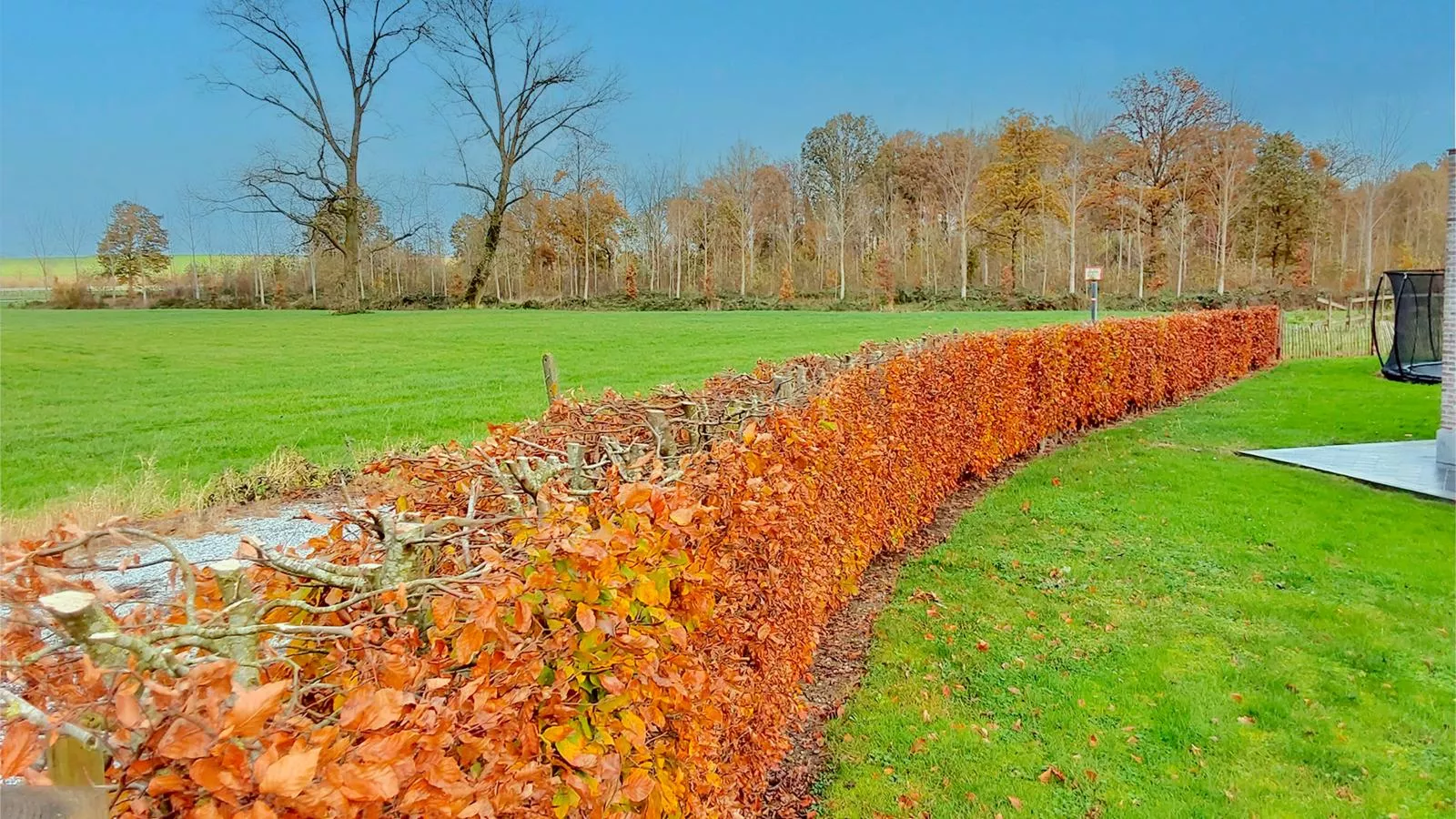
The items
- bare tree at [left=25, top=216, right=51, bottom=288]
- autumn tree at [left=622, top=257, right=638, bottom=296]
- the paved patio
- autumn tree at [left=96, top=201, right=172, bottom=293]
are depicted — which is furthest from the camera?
autumn tree at [left=622, top=257, right=638, bottom=296]

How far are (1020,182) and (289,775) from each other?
4311 cm

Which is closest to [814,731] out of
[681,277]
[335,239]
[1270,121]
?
[335,239]

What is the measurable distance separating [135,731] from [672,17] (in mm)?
17968

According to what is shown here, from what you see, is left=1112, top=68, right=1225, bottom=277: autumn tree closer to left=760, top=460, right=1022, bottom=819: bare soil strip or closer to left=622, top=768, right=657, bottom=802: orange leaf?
left=760, top=460, right=1022, bottom=819: bare soil strip

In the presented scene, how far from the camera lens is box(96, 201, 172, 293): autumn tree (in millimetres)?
14086

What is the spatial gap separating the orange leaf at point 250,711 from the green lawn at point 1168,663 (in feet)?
7.60

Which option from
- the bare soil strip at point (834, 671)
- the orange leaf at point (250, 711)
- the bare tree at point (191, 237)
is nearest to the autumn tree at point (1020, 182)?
the bare tree at point (191, 237)

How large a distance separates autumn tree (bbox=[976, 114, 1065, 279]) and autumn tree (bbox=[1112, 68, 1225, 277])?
3.37m

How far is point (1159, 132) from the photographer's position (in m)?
37.7

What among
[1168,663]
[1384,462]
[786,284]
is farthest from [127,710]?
[786,284]

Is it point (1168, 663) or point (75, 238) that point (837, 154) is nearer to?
point (75, 238)

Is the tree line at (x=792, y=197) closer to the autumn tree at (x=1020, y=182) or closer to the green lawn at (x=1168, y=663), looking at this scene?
the autumn tree at (x=1020, y=182)

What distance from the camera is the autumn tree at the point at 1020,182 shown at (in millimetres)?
38938

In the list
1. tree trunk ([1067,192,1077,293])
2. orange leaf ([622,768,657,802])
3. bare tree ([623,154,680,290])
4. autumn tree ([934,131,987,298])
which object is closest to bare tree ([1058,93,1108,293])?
tree trunk ([1067,192,1077,293])
